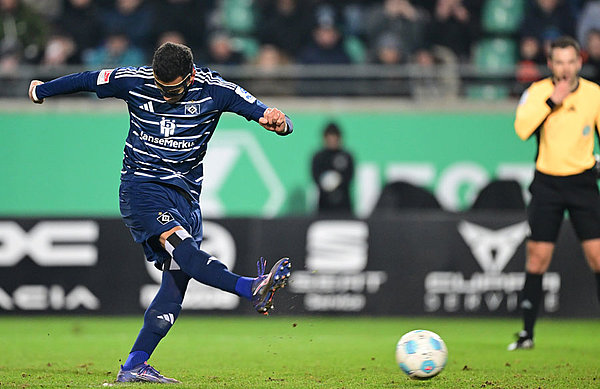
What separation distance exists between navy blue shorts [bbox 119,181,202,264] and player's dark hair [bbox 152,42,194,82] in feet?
2.38

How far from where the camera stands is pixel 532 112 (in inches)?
327

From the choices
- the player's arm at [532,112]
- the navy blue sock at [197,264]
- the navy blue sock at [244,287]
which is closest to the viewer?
the navy blue sock at [244,287]

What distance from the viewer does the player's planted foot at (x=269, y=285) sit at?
5.62 metres

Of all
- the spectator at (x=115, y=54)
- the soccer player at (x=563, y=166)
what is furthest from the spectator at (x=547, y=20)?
the soccer player at (x=563, y=166)

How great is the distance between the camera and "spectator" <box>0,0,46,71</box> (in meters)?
13.3

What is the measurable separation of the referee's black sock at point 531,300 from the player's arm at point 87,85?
4.10 metres

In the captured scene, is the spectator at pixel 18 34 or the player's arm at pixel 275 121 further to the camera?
the spectator at pixel 18 34

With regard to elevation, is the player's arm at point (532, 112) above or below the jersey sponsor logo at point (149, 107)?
above

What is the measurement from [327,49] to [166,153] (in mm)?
7665

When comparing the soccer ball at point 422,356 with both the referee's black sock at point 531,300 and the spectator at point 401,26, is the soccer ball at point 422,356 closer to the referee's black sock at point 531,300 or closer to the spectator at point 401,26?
the referee's black sock at point 531,300

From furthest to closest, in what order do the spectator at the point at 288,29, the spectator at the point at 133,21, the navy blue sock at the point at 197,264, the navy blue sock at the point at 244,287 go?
the spectator at the point at 288,29
the spectator at the point at 133,21
the navy blue sock at the point at 197,264
the navy blue sock at the point at 244,287

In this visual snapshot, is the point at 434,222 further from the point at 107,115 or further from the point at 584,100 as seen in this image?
the point at 107,115

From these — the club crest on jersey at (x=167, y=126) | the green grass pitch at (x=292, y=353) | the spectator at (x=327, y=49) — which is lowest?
the green grass pitch at (x=292, y=353)

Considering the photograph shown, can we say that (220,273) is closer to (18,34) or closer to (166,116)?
(166,116)
